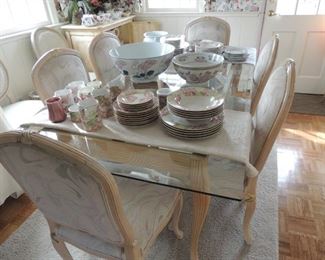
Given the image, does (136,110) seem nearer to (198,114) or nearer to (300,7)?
(198,114)

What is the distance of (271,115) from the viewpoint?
1.00 meters

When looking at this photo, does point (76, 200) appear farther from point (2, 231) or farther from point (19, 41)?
point (19, 41)

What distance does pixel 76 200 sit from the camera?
711mm

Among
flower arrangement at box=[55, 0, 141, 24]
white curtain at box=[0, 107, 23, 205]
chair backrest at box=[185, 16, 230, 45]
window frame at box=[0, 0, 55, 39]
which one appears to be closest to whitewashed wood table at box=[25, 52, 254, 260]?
white curtain at box=[0, 107, 23, 205]

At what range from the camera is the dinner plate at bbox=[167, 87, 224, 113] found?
976 millimetres

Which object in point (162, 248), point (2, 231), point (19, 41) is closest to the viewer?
Result: point (162, 248)

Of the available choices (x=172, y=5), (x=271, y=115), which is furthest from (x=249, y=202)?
(x=172, y=5)

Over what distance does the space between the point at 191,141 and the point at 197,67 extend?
433 mm

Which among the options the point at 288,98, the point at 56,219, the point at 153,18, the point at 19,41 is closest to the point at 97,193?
the point at 56,219

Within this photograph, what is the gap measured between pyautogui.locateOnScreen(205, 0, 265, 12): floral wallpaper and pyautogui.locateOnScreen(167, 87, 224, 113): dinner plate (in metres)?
2.20

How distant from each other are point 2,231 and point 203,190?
1.30 meters

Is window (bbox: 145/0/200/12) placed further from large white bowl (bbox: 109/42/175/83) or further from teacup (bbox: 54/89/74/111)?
teacup (bbox: 54/89/74/111)

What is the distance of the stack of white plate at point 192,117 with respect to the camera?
0.93m

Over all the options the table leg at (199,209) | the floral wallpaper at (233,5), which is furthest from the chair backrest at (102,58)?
the floral wallpaper at (233,5)
